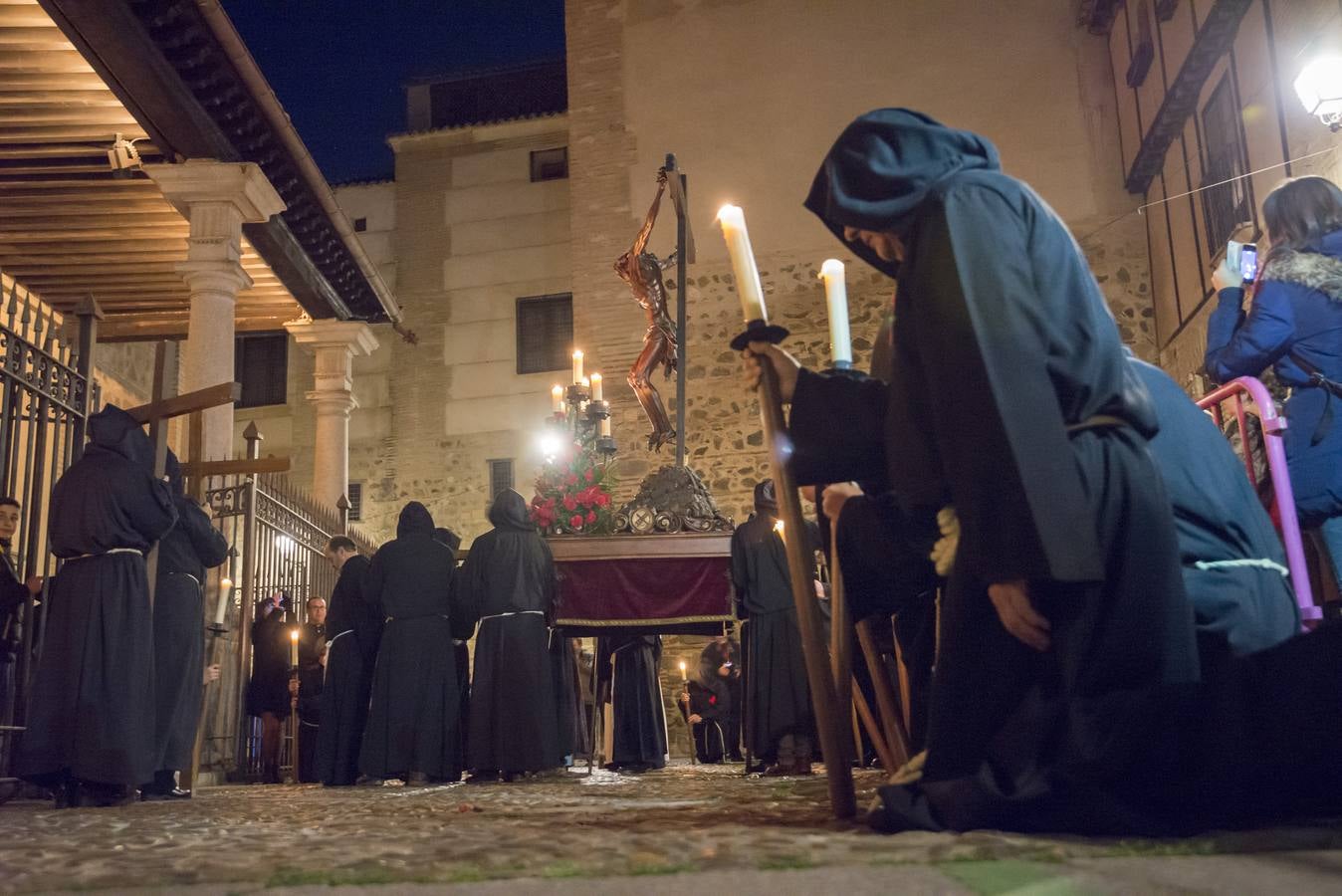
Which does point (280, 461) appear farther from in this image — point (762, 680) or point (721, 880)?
point (721, 880)

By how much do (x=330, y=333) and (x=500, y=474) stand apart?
6.80m

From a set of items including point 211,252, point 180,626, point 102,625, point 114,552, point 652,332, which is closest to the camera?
point 102,625

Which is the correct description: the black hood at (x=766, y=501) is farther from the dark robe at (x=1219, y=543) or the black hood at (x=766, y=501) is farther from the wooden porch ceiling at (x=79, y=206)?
the dark robe at (x=1219, y=543)

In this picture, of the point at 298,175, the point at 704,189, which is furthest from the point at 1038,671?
the point at 704,189

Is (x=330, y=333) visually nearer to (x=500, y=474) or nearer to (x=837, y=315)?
(x=500, y=474)

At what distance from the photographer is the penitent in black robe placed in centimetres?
564

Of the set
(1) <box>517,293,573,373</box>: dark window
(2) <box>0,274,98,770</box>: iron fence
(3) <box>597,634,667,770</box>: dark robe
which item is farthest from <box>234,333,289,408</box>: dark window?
(2) <box>0,274,98,770</box>: iron fence

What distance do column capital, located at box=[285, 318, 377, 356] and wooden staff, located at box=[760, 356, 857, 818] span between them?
12460 mm

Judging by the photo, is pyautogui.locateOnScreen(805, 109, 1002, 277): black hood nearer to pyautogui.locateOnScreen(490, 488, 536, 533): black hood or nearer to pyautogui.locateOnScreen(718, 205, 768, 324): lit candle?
pyautogui.locateOnScreen(718, 205, 768, 324): lit candle

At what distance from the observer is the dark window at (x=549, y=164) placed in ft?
70.3

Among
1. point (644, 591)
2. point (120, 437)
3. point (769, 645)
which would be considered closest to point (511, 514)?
point (644, 591)

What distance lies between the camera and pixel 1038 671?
2104 millimetres

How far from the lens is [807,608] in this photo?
2.55 meters

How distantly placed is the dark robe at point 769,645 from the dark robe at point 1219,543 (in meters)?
4.42
